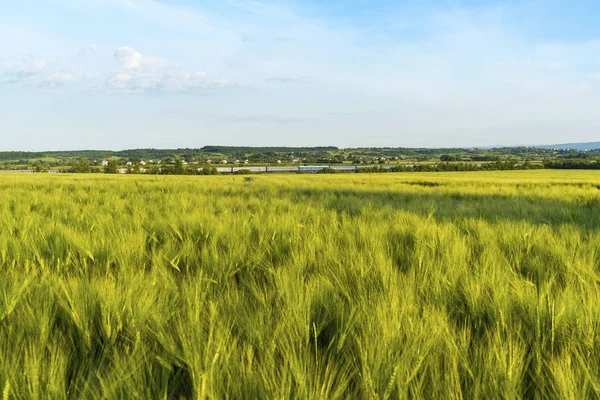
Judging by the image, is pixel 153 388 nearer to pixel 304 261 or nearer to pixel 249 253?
pixel 304 261

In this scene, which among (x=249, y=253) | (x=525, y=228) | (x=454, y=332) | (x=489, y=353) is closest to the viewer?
(x=489, y=353)

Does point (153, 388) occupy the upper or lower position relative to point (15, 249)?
lower

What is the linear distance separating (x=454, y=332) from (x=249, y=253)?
4.33 ft

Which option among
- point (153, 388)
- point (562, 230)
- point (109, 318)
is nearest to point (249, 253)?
point (109, 318)

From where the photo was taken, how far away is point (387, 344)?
3.14 ft

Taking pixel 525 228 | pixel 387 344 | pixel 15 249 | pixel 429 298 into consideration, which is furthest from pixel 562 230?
pixel 15 249

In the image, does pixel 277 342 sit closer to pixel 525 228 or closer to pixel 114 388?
pixel 114 388

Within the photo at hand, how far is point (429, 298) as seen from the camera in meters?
1.41

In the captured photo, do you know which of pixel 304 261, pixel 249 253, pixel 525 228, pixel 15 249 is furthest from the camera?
pixel 525 228

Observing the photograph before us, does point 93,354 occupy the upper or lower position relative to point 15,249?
lower

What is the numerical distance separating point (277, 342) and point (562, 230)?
8.72ft

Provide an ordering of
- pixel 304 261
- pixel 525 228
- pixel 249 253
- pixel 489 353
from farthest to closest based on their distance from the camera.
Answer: pixel 525 228, pixel 249 253, pixel 304 261, pixel 489 353

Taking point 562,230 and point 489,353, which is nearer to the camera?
point 489,353

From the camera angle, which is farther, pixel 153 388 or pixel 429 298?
pixel 429 298
